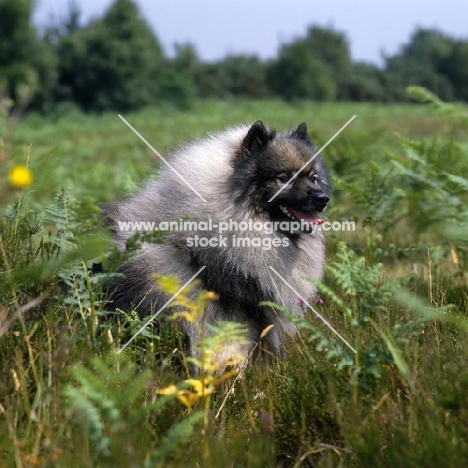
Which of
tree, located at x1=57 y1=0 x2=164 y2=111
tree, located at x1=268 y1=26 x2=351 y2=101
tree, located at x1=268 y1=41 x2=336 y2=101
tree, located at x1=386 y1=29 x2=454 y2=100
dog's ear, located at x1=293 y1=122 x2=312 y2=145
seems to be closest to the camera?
dog's ear, located at x1=293 y1=122 x2=312 y2=145

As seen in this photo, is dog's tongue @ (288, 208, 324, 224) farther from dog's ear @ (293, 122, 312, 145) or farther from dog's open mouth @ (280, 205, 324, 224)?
dog's ear @ (293, 122, 312, 145)

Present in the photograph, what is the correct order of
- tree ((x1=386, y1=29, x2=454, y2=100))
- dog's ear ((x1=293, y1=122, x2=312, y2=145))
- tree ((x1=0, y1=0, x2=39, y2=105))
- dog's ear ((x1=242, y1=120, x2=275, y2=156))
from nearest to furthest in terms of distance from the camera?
dog's ear ((x1=242, y1=120, x2=275, y2=156)) < dog's ear ((x1=293, y1=122, x2=312, y2=145)) < tree ((x1=386, y1=29, x2=454, y2=100)) < tree ((x1=0, y1=0, x2=39, y2=105))

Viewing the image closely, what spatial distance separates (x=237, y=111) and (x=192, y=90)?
629 cm

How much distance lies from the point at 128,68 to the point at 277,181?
48414 millimetres

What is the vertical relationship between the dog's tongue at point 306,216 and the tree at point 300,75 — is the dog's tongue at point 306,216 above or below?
below

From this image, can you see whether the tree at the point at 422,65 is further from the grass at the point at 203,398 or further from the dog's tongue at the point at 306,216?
the grass at the point at 203,398

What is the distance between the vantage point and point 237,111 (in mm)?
50000

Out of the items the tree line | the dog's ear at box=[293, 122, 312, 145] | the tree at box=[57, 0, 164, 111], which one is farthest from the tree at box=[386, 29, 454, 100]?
the tree at box=[57, 0, 164, 111]

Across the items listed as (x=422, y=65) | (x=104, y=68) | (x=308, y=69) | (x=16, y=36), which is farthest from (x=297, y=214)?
(x=308, y=69)

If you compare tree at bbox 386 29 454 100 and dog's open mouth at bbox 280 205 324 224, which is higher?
tree at bbox 386 29 454 100

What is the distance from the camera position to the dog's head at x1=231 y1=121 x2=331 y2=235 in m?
3.85

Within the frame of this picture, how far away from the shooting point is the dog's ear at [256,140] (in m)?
3.91

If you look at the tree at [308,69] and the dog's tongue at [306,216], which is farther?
the tree at [308,69]

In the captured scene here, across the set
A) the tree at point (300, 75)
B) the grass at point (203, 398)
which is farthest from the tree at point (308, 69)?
the grass at point (203, 398)
